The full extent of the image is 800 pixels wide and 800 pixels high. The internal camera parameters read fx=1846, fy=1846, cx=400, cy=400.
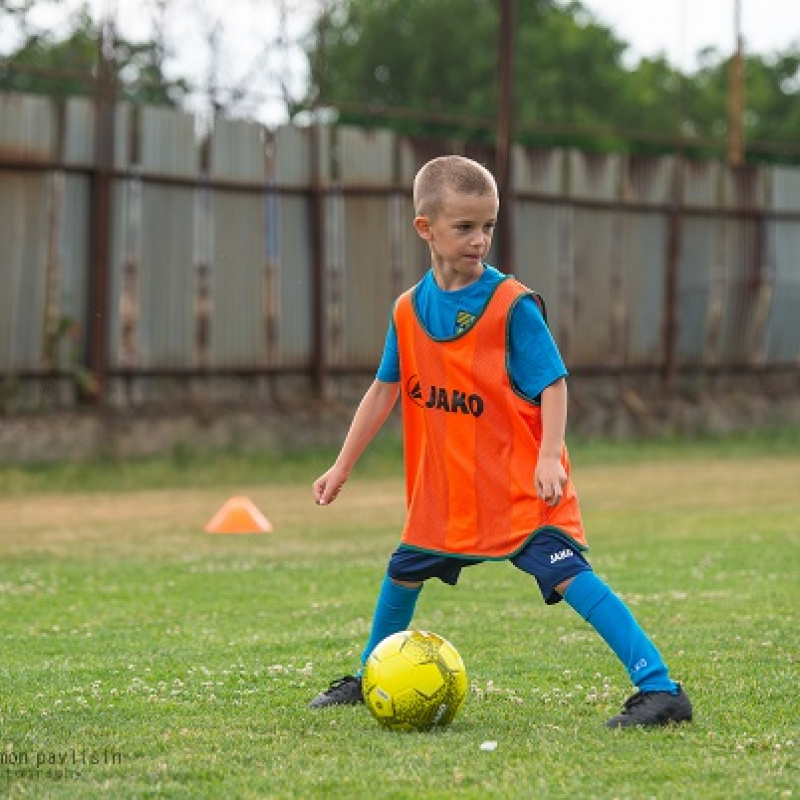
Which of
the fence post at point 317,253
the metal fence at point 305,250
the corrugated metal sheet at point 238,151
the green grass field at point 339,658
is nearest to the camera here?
the green grass field at point 339,658

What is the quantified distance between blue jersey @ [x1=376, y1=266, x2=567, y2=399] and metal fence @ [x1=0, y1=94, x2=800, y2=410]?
528 inches

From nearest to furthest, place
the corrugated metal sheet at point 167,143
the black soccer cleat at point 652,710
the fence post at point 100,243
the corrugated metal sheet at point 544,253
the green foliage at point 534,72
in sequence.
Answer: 1. the black soccer cleat at point 652,710
2. the fence post at point 100,243
3. the corrugated metal sheet at point 167,143
4. the corrugated metal sheet at point 544,253
5. the green foliage at point 534,72

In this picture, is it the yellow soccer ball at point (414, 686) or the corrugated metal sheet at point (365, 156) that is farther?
the corrugated metal sheet at point (365, 156)

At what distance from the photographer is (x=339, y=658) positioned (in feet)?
25.5

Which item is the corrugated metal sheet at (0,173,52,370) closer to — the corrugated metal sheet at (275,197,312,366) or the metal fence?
the metal fence

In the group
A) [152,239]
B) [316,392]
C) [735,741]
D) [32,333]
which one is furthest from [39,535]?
[735,741]

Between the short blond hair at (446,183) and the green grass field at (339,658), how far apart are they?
1718 mm

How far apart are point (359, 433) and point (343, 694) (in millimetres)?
915

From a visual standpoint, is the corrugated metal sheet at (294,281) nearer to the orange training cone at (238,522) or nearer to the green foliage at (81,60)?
the green foliage at (81,60)

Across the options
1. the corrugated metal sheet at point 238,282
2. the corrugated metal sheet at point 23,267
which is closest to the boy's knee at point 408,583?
the corrugated metal sheet at point 23,267

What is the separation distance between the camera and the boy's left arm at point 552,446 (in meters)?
5.89

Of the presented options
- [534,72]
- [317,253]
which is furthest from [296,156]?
[534,72]

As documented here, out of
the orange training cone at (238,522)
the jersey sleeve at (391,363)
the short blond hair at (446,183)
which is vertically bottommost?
the orange training cone at (238,522)

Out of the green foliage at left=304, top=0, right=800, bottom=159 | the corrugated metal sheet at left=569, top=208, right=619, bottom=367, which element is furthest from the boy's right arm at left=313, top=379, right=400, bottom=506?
the green foliage at left=304, top=0, right=800, bottom=159
